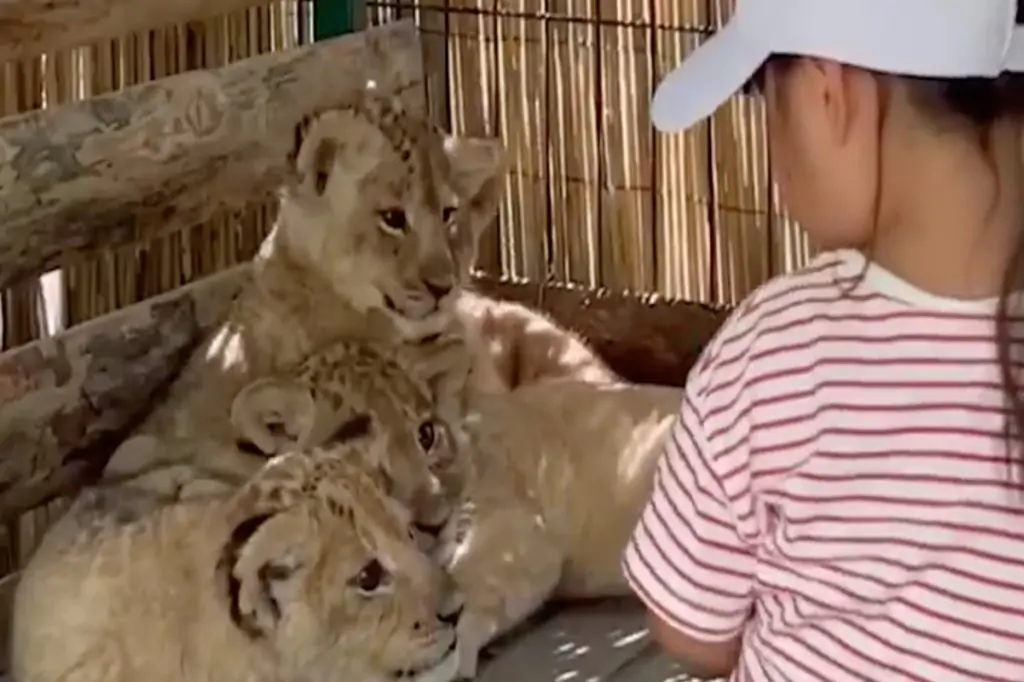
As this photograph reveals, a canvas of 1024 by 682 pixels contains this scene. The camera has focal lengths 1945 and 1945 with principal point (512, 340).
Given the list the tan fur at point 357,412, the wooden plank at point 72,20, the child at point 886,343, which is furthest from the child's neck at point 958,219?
the wooden plank at point 72,20

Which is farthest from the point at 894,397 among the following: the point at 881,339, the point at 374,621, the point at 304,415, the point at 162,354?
the point at 162,354

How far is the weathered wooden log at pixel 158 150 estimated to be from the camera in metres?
1.91

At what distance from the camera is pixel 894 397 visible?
103 centimetres

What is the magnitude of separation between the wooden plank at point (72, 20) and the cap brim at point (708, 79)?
39.4 inches

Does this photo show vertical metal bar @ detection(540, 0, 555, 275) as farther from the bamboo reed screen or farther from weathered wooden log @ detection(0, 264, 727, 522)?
weathered wooden log @ detection(0, 264, 727, 522)

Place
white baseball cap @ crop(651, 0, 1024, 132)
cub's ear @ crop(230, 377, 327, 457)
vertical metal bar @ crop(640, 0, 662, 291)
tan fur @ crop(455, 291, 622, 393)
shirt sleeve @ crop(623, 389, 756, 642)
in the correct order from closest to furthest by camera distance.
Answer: white baseball cap @ crop(651, 0, 1024, 132)
shirt sleeve @ crop(623, 389, 756, 642)
cub's ear @ crop(230, 377, 327, 457)
tan fur @ crop(455, 291, 622, 393)
vertical metal bar @ crop(640, 0, 662, 291)

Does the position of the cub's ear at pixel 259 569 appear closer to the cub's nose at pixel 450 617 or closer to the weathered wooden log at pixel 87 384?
the cub's nose at pixel 450 617

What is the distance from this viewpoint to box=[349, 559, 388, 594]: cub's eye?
5.64 feet

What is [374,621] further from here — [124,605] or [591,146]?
[591,146]

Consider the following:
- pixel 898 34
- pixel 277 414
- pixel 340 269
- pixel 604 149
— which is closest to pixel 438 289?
pixel 340 269

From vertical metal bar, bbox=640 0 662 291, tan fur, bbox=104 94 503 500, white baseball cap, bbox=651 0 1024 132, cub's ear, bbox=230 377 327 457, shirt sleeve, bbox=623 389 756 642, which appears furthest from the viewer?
vertical metal bar, bbox=640 0 662 291

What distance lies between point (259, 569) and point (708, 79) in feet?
2.53

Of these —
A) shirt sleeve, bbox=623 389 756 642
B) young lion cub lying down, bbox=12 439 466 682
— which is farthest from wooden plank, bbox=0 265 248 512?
shirt sleeve, bbox=623 389 756 642

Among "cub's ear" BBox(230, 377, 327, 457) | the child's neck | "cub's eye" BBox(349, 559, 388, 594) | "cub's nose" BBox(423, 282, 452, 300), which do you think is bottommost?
"cub's eye" BBox(349, 559, 388, 594)
